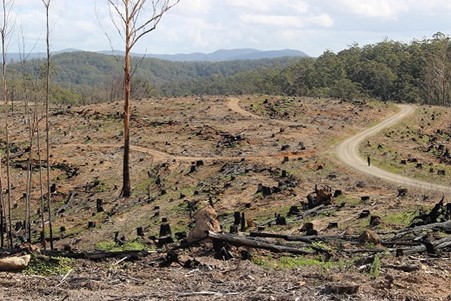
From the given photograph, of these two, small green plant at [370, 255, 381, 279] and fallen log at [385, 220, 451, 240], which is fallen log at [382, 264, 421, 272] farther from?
fallen log at [385, 220, 451, 240]

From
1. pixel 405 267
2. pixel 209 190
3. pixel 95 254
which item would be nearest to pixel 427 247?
pixel 405 267

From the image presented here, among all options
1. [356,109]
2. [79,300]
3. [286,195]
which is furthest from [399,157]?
[79,300]

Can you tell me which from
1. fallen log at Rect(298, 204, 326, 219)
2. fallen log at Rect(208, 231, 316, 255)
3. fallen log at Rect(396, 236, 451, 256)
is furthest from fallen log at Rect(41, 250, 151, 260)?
fallen log at Rect(298, 204, 326, 219)

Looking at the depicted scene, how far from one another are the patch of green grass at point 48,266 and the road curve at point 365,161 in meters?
15.7

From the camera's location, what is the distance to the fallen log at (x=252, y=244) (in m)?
8.93

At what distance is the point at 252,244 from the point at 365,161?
61.6 ft

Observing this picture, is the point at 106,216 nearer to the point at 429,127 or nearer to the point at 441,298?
the point at 441,298

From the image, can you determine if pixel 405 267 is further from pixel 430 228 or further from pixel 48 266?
pixel 48 266

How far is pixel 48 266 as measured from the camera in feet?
27.0

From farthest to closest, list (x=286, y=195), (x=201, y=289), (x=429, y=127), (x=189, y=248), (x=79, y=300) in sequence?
(x=429, y=127) < (x=286, y=195) < (x=189, y=248) < (x=201, y=289) < (x=79, y=300)

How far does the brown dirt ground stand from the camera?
7309 millimetres

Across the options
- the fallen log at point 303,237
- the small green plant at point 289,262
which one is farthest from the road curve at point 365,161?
the small green plant at point 289,262

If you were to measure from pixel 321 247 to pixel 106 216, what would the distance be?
12.2 m

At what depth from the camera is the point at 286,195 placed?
63.1ft
